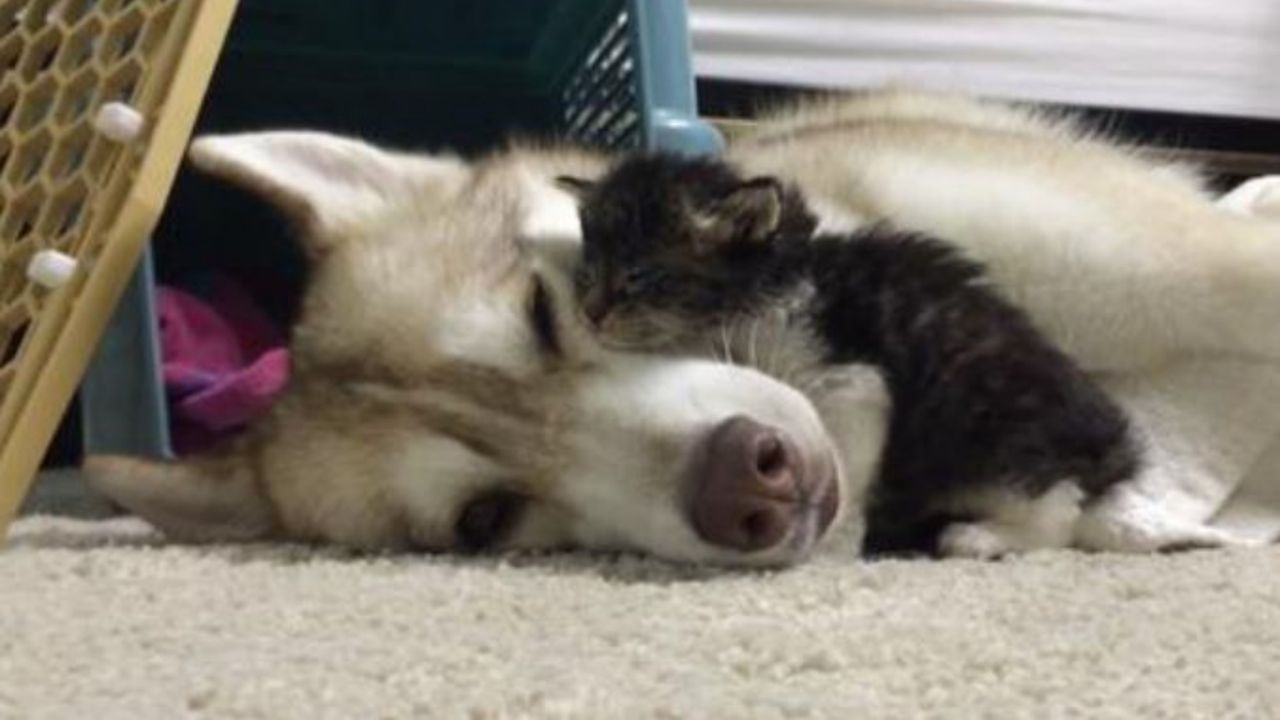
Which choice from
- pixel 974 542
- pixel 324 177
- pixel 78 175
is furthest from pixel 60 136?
pixel 974 542

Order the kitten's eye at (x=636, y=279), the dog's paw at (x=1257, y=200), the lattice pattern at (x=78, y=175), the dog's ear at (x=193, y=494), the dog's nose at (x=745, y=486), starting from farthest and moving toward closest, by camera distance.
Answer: the dog's paw at (x=1257, y=200) < the dog's ear at (x=193, y=494) < the lattice pattern at (x=78, y=175) < the kitten's eye at (x=636, y=279) < the dog's nose at (x=745, y=486)

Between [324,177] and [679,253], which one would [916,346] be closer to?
[679,253]

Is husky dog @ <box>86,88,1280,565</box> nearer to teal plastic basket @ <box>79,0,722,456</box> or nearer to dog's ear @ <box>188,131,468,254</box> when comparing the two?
dog's ear @ <box>188,131,468,254</box>

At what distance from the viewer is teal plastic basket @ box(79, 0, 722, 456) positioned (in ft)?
7.29

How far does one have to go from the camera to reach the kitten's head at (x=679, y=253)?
126 centimetres

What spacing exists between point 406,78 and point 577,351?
3.66ft

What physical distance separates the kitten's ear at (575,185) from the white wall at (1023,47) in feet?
4.07

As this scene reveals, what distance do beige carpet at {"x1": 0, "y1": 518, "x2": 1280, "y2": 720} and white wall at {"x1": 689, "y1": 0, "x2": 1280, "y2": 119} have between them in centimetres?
154

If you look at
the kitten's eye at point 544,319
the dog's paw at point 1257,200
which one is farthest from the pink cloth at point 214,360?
the dog's paw at point 1257,200

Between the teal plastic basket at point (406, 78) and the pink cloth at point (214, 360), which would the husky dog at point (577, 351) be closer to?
the pink cloth at point (214, 360)

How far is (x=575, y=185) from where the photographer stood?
1407 millimetres

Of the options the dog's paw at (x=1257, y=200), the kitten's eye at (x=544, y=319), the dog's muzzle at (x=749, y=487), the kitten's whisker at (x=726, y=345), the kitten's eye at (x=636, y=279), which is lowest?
the dog's paw at (x=1257, y=200)

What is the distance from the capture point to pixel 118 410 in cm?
174

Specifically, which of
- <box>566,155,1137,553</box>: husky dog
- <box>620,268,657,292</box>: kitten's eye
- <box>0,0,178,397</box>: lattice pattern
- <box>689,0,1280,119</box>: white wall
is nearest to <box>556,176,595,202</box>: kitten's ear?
<box>566,155,1137,553</box>: husky dog
